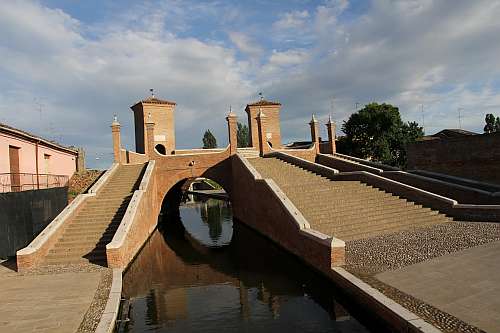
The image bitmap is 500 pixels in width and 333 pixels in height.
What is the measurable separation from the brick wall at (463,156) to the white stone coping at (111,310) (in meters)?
18.2

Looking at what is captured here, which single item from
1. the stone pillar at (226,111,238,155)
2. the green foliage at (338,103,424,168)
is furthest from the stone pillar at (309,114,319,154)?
the green foliage at (338,103,424,168)

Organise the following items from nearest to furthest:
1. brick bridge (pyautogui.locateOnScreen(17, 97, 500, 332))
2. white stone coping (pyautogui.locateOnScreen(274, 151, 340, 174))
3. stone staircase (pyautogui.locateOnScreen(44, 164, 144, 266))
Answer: brick bridge (pyautogui.locateOnScreen(17, 97, 500, 332)) → stone staircase (pyautogui.locateOnScreen(44, 164, 144, 266)) → white stone coping (pyautogui.locateOnScreen(274, 151, 340, 174))

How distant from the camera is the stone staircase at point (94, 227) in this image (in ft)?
36.2

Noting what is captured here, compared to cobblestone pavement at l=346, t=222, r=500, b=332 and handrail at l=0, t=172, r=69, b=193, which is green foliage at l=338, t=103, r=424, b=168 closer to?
cobblestone pavement at l=346, t=222, r=500, b=332

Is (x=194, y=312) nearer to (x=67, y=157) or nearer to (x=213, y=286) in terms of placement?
(x=213, y=286)

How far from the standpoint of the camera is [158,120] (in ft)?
101

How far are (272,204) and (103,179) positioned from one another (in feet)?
28.7

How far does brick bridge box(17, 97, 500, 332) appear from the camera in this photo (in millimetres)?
10859

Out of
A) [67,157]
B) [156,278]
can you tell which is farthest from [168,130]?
[156,278]

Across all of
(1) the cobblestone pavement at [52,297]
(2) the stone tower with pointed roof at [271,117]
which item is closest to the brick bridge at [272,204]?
(1) the cobblestone pavement at [52,297]

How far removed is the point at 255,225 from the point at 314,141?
10008 mm

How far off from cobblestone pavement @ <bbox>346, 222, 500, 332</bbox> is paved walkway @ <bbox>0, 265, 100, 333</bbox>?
18.6 feet

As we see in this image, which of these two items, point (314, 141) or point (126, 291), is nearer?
point (126, 291)

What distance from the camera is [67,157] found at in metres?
20.8
